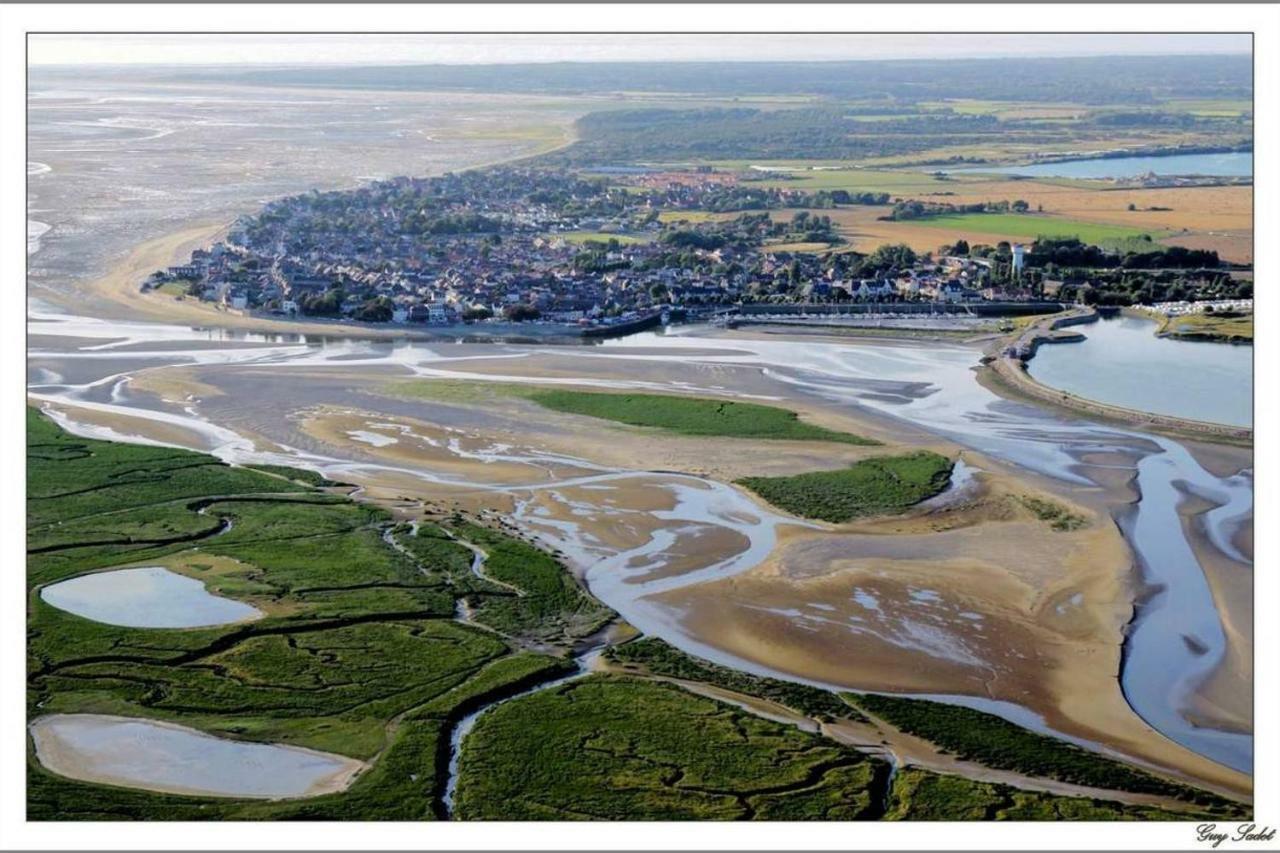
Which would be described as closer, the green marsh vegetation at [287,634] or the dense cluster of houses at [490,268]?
the green marsh vegetation at [287,634]

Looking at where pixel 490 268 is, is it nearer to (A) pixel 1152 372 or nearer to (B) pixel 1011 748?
(A) pixel 1152 372

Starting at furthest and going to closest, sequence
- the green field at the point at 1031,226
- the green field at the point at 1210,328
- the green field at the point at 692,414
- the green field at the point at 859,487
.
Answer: the green field at the point at 1031,226 → the green field at the point at 1210,328 → the green field at the point at 692,414 → the green field at the point at 859,487

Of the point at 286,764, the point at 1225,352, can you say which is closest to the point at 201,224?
the point at 1225,352

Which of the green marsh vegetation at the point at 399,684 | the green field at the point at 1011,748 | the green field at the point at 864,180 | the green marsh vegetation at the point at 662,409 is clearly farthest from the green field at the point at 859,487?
the green field at the point at 864,180

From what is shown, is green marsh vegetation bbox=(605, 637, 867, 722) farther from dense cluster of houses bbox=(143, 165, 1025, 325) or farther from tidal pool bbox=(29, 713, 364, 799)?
dense cluster of houses bbox=(143, 165, 1025, 325)

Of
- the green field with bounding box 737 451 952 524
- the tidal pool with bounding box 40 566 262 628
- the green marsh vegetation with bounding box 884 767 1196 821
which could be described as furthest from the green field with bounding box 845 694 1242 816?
the tidal pool with bounding box 40 566 262 628

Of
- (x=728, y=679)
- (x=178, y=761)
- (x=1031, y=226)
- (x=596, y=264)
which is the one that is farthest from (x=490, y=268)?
(x=178, y=761)
